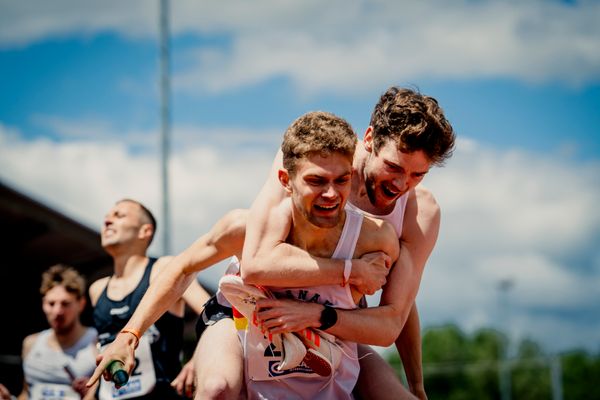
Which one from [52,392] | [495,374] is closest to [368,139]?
[52,392]

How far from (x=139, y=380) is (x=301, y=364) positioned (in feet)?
8.64

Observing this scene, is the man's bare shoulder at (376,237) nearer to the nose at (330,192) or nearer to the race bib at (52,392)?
the nose at (330,192)

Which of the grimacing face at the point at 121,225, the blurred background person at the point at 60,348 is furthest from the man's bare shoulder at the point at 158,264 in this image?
the blurred background person at the point at 60,348

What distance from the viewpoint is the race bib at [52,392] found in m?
7.82

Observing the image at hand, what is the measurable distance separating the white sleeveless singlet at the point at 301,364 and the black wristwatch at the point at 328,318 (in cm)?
14

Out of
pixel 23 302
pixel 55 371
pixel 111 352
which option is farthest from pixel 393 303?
pixel 23 302

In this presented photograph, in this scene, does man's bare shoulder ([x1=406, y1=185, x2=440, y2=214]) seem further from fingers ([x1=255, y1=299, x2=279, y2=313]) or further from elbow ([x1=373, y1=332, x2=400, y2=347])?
fingers ([x1=255, y1=299, x2=279, y2=313])

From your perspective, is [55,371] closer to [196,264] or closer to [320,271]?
[196,264]

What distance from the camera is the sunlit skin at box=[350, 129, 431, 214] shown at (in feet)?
14.3

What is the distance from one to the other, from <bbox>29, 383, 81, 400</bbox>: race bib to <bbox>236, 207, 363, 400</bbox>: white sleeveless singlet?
405 cm

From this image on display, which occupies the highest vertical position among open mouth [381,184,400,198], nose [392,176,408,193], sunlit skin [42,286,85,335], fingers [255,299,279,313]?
nose [392,176,408,193]

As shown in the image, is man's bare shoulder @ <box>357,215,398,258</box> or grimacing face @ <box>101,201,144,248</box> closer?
man's bare shoulder @ <box>357,215,398,258</box>

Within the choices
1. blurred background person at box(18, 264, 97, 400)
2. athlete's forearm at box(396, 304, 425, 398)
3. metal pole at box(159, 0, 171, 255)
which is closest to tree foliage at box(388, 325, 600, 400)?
metal pole at box(159, 0, 171, 255)

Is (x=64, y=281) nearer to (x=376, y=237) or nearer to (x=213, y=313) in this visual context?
(x=213, y=313)
